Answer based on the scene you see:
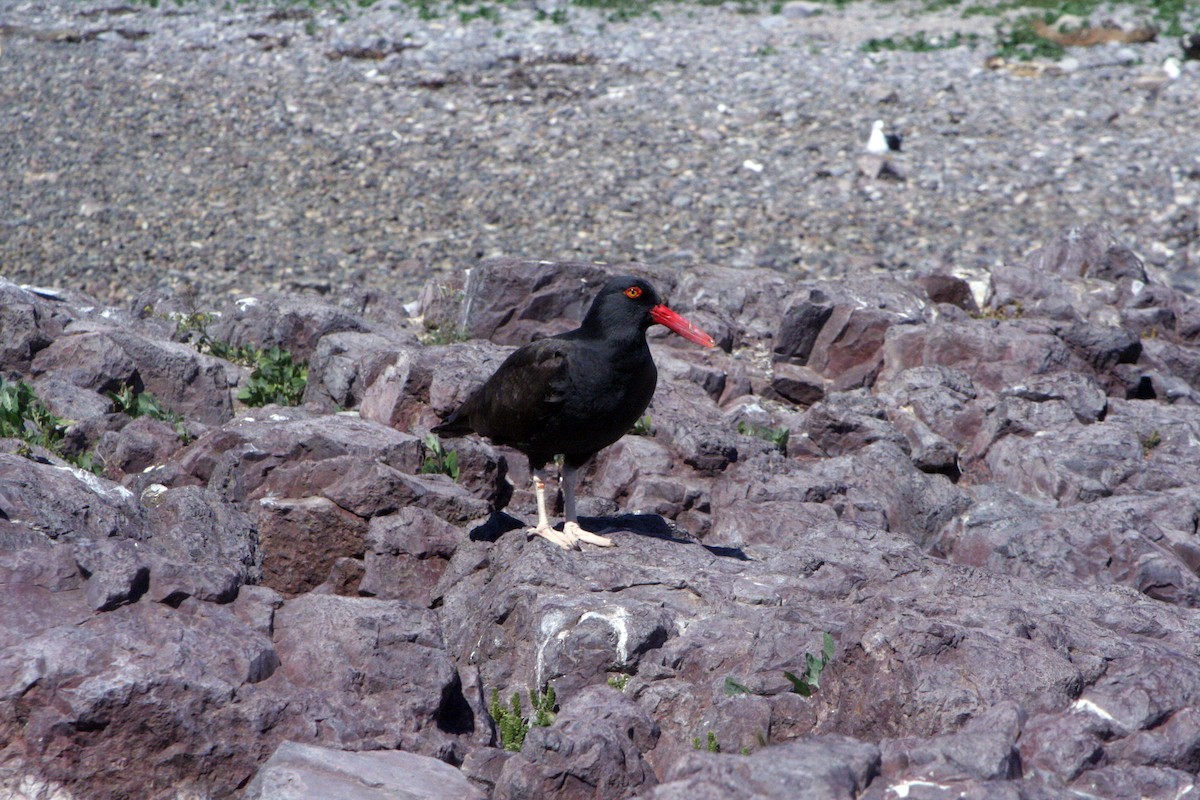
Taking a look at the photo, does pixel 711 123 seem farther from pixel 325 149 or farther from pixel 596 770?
pixel 596 770

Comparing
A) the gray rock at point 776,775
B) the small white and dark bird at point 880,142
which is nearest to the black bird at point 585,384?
the gray rock at point 776,775

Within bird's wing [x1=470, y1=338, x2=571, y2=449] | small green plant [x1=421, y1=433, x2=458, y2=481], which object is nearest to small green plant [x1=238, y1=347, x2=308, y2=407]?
small green plant [x1=421, y1=433, x2=458, y2=481]

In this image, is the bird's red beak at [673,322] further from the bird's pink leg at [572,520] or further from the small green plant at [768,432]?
the small green plant at [768,432]

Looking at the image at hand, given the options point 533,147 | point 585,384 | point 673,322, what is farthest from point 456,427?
point 533,147

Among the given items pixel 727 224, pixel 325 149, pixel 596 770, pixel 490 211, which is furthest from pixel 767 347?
pixel 325 149

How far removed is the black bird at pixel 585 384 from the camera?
29.6ft

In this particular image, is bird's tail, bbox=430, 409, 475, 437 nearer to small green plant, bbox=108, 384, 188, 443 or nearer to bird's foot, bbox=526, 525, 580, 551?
bird's foot, bbox=526, 525, 580, 551

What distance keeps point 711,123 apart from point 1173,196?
8.93m

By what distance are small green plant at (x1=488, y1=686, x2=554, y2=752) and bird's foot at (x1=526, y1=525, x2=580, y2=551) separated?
1354 millimetres

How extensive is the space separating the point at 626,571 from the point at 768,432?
494 cm

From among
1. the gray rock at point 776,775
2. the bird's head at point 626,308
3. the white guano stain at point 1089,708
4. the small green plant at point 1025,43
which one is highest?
the bird's head at point 626,308

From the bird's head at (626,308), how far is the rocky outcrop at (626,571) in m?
1.54

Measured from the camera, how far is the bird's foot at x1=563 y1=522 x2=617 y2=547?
8914 millimetres

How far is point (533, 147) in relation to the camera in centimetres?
2495
